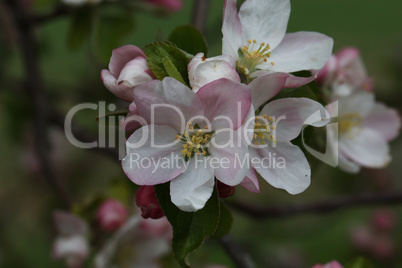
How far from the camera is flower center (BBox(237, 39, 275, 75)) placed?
2.59 feet

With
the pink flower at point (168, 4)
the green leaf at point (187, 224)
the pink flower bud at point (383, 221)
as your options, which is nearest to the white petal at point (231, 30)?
the green leaf at point (187, 224)

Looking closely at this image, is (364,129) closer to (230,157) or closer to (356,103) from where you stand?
(356,103)

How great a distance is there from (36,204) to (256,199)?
1.02 metres

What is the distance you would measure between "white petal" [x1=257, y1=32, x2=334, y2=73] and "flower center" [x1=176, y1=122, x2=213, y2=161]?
0.15 metres

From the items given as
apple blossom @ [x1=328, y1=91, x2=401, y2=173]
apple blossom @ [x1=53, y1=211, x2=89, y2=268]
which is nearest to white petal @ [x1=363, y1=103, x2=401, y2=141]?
apple blossom @ [x1=328, y1=91, x2=401, y2=173]

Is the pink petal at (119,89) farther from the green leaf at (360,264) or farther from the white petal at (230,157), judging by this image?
the green leaf at (360,264)

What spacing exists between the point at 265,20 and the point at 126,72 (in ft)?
0.89

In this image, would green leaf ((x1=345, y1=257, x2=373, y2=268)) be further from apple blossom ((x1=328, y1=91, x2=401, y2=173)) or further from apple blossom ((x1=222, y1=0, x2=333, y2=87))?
apple blossom ((x1=222, y1=0, x2=333, y2=87))

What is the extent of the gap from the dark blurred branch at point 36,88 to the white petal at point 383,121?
0.78 m

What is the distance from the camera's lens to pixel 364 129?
116cm

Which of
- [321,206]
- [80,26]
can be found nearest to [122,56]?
[80,26]

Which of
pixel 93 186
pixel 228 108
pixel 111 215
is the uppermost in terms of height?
pixel 228 108

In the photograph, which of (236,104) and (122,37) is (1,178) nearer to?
(122,37)

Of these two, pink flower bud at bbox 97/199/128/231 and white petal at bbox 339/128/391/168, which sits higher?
white petal at bbox 339/128/391/168
